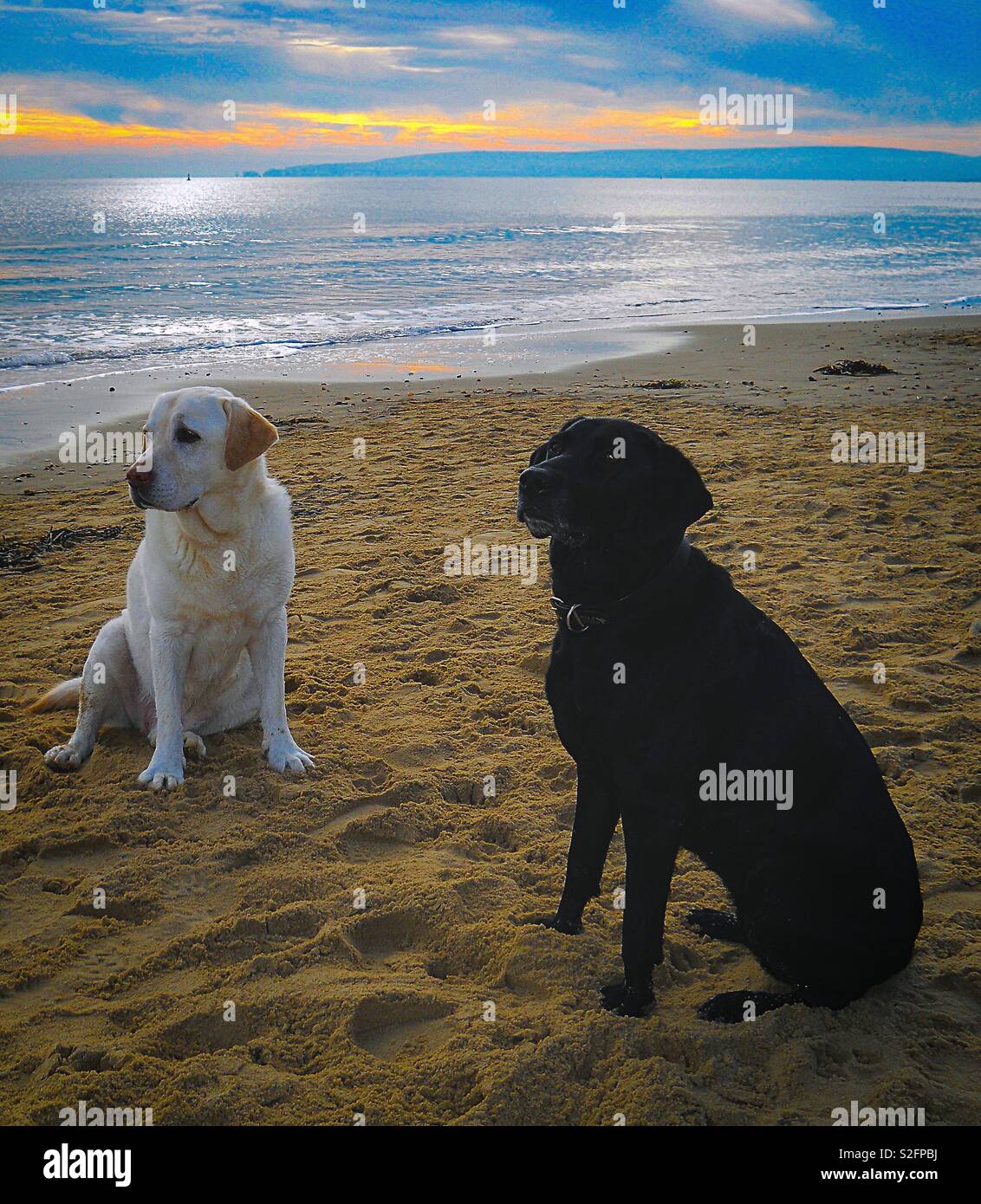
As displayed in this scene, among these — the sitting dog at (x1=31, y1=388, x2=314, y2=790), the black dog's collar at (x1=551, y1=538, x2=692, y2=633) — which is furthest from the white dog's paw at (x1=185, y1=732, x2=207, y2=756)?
the black dog's collar at (x1=551, y1=538, x2=692, y2=633)

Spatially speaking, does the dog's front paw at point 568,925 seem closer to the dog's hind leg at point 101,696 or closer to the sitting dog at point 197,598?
the sitting dog at point 197,598

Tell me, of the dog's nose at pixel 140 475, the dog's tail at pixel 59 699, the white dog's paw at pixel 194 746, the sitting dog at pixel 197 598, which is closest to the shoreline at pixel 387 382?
the dog's tail at pixel 59 699

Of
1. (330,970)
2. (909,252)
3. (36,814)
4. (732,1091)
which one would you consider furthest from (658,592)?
(909,252)

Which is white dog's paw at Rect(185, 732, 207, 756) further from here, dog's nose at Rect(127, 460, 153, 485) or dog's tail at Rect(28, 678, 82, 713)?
dog's nose at Rect(127, 460, 153, 485)

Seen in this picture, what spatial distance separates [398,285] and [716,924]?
914 inches

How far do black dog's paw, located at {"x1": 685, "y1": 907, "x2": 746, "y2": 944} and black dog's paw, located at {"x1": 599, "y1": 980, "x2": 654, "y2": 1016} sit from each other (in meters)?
0.42

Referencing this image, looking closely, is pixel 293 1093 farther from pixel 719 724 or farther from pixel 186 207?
pixel 186 207

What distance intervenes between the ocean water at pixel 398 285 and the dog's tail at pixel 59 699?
26.2ft

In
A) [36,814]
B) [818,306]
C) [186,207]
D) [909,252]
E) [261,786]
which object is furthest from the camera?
[186,207]

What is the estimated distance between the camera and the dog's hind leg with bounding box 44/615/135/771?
4.09m

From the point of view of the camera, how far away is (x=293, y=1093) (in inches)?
93.7

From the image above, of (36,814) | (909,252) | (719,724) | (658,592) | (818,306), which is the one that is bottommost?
(36,814)

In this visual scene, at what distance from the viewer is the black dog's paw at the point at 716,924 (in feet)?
10.0
